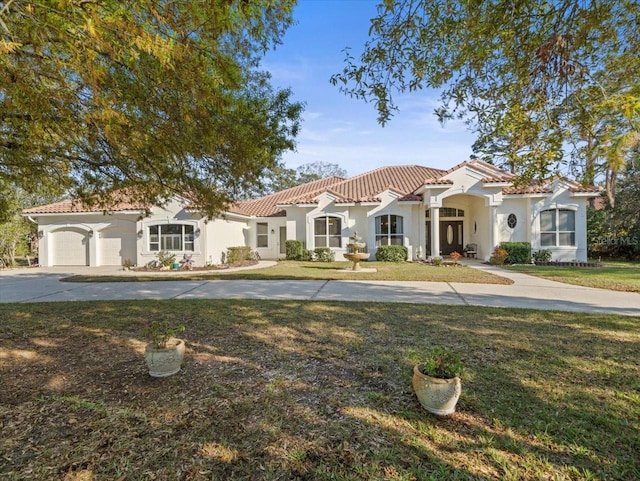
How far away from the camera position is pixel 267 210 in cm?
2503

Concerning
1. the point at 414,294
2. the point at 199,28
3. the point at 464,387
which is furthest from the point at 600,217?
the point at 199,28

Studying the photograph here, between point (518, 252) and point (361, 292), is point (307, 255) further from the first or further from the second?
point (518, 252)

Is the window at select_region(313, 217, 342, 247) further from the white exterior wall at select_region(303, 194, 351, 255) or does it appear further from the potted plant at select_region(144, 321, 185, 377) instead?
the potted plant at select_region(144, 321, 185, 377)

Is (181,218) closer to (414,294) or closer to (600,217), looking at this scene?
(414,294)

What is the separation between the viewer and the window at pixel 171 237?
750 inches

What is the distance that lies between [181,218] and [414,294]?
1413 centimetres

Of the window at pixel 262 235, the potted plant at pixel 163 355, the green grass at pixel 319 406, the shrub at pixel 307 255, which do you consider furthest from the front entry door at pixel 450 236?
the potted plant at pixel 163 355

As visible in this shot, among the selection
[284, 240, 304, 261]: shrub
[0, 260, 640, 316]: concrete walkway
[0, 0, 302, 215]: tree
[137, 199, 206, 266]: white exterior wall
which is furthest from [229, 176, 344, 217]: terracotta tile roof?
[0, 0, 302, 215]: tree

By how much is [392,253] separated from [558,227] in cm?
923

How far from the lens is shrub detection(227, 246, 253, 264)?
1992 centimetres

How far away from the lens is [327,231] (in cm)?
2125

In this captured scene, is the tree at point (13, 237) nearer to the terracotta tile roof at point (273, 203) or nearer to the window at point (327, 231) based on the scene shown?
the terracotta tile roof at point (273, 203)

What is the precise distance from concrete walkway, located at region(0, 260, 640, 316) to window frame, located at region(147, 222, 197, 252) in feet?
20.8

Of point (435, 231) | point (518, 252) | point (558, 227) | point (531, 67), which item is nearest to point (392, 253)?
point (435, 231)
